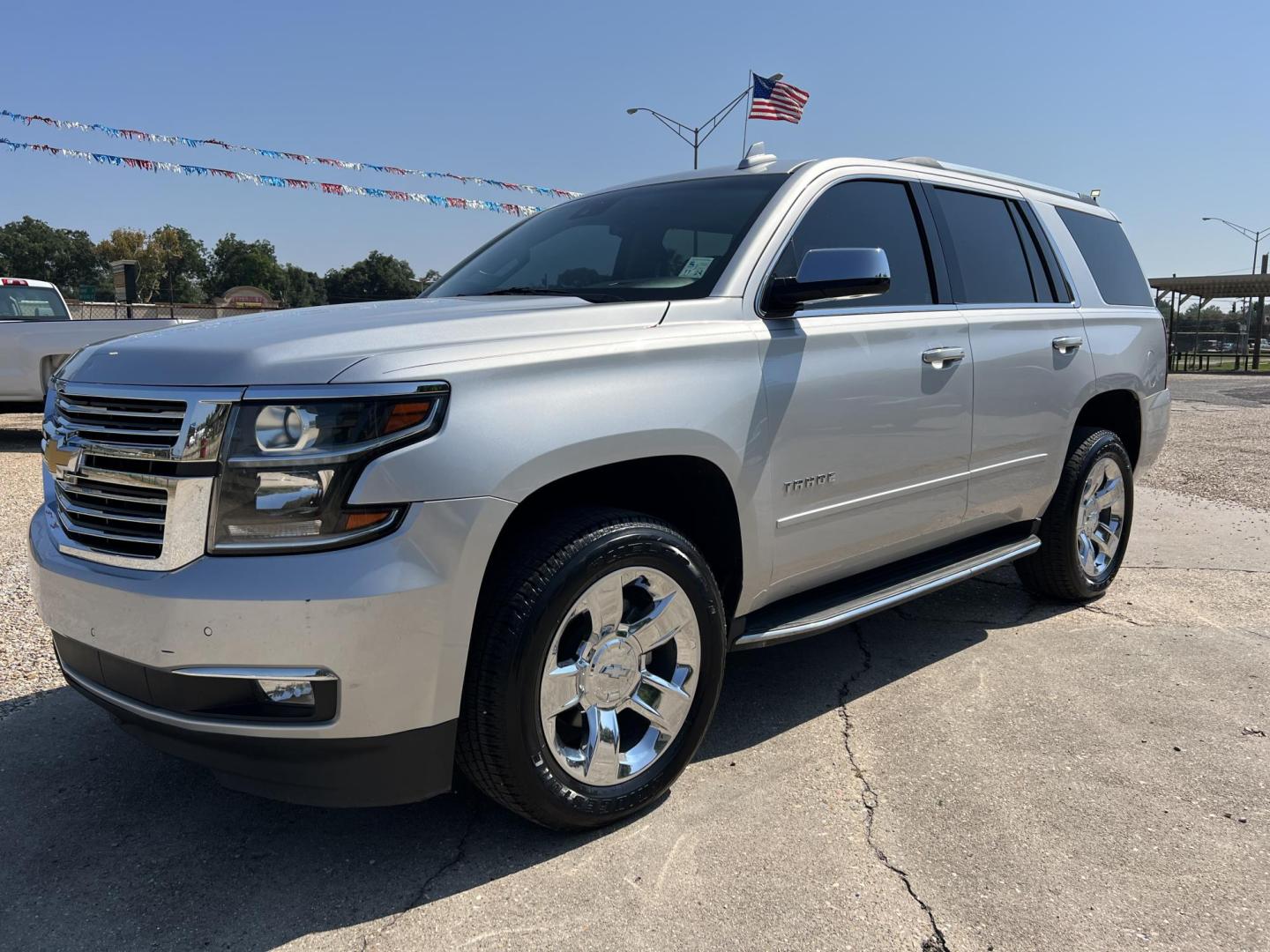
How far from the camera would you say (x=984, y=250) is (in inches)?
161

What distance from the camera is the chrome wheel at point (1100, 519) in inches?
183

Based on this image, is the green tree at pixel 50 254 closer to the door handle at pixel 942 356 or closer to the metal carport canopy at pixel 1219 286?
the metal carport canopy at pixel 1219 286

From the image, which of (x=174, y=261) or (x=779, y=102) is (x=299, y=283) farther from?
(x=779, y=102)

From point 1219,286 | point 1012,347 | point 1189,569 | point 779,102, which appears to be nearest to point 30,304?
point 1012,347

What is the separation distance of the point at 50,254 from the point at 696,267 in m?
100

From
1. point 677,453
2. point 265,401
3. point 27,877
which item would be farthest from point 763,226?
point 27,877

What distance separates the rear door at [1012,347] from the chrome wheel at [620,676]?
5.47ft

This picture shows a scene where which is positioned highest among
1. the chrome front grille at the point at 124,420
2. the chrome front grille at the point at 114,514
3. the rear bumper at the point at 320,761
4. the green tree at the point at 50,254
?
the green tree at the point at 50,254

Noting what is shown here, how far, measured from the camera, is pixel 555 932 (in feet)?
7.32

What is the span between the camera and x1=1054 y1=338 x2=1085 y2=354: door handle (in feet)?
13.8

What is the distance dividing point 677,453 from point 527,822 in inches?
44.1

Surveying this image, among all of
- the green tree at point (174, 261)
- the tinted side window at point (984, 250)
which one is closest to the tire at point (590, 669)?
the tinted side window at point (984, 250)

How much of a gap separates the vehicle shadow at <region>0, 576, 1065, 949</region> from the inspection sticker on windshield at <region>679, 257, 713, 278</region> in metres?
1.56

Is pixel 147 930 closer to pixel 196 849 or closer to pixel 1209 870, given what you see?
pixel 196 849
